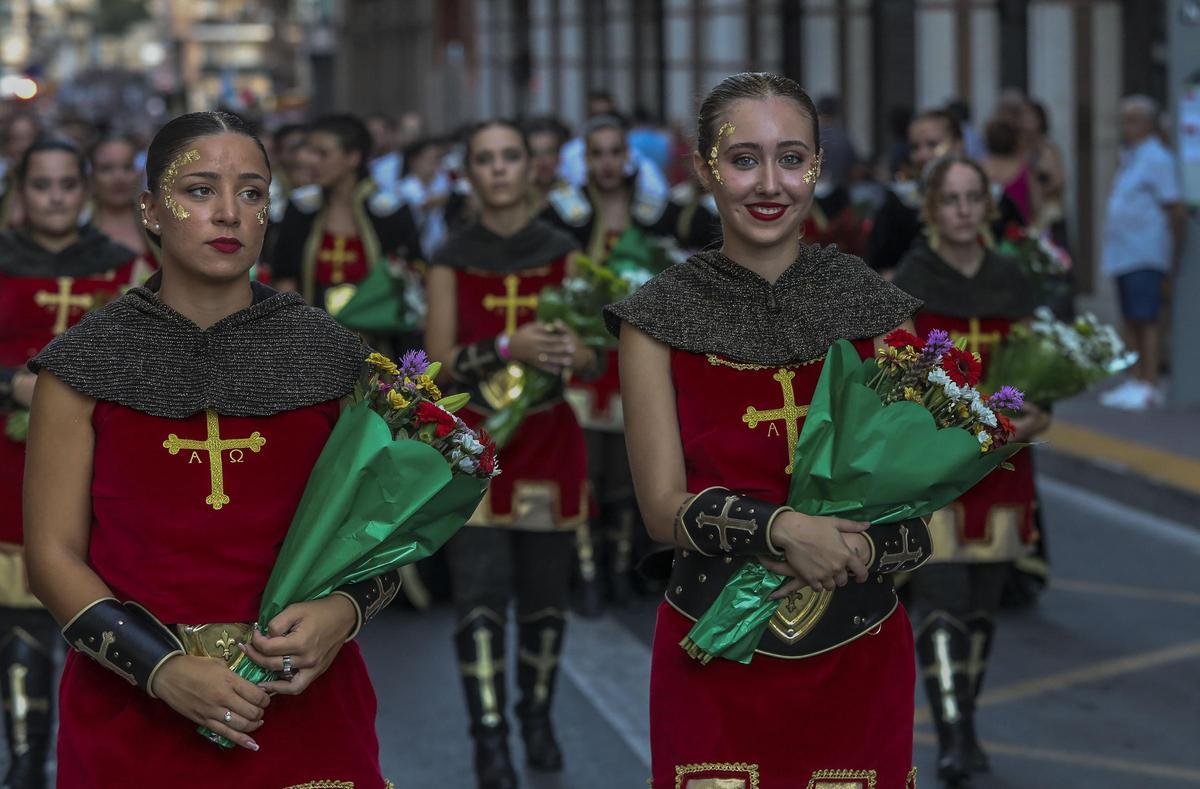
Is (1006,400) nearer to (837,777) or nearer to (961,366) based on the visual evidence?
(961,366)

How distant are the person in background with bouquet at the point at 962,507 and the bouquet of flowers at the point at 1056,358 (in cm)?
6

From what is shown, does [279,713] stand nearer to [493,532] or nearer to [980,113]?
[493,532]

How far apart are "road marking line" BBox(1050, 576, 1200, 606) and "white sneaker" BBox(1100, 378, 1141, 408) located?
4.87 meters

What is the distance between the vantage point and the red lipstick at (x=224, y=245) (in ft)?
12.3

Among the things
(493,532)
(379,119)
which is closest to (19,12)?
(379,119)

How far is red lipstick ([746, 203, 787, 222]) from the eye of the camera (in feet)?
13.0

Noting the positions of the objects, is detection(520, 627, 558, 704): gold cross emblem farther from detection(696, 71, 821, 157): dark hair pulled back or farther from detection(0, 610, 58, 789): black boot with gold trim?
detection(696, 71, 821, 157): dark hair pulled back

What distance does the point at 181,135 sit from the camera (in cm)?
381

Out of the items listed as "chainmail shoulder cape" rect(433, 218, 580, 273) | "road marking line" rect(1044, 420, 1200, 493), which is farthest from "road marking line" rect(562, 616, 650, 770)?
"road marking line" rect(1044, 420, 1200, 493)

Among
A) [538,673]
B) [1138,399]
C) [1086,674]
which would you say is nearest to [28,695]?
[538,673]

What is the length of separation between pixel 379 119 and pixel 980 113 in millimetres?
5872

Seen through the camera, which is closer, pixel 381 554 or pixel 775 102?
pixel 381 554

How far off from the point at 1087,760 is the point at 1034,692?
950 mm

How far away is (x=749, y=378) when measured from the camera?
3.98 meters
